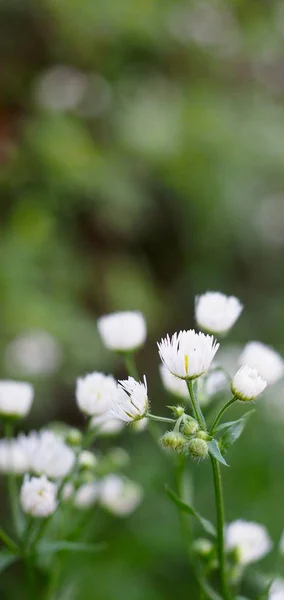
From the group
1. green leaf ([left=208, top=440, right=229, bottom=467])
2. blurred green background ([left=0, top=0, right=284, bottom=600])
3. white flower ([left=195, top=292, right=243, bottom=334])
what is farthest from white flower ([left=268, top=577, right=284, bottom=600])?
blurred green background ([left=0, top=0, right=284, bottom=600])

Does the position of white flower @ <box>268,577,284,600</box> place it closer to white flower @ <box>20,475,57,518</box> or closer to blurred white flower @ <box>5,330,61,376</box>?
white flower @ <box>20,475,57,518</box>

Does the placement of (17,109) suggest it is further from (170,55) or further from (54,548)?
(54,548)

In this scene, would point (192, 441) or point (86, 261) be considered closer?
point (192, 441)

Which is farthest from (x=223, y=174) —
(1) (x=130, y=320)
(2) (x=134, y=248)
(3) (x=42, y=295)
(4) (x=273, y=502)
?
(1) (x=130, y=320)

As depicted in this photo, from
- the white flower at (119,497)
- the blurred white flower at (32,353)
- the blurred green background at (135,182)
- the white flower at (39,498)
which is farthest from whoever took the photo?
the blurred green background at (135,182)

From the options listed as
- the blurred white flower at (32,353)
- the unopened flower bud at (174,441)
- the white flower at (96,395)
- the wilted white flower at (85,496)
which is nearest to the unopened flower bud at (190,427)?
the unopened flower bud at (174,441)

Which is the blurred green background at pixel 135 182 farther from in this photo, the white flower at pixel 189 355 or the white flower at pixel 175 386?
the white flower at pixel 189 355

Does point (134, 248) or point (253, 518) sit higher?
point (134, 248)
